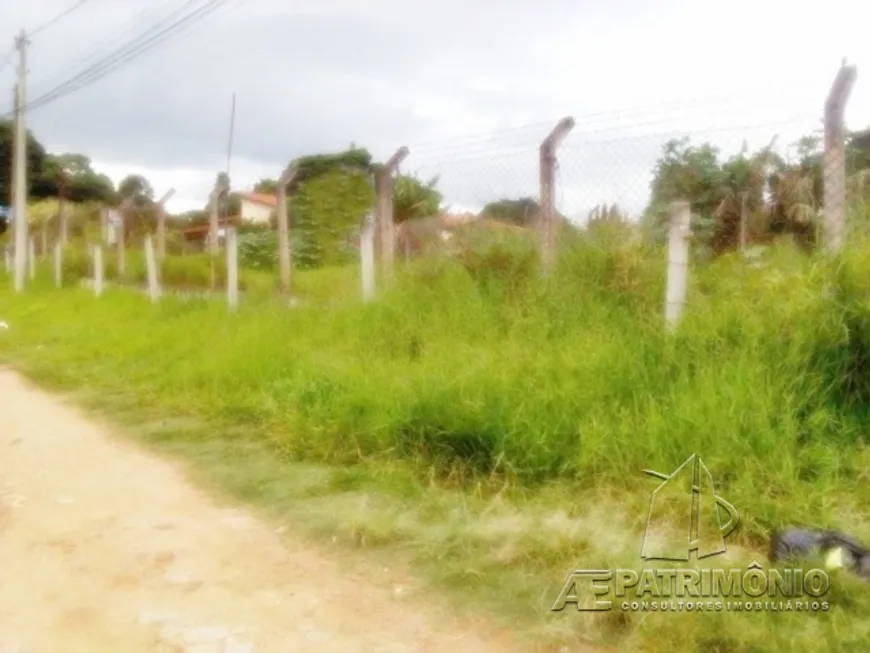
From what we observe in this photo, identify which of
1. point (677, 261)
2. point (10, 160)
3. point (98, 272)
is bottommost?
point (677, 261)

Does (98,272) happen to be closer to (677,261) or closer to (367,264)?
(367,264)

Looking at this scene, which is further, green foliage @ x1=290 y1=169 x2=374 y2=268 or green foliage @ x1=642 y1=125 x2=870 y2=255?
green foliage @ x1=290 y1=169 x2=374 y2=268

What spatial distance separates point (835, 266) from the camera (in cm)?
429


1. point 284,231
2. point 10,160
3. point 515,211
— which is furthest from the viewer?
point 10,160

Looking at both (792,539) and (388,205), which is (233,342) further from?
(792,539)

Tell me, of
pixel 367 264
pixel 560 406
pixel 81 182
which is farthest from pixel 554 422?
pixel 81 182

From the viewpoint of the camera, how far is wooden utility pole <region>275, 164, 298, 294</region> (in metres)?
8.66

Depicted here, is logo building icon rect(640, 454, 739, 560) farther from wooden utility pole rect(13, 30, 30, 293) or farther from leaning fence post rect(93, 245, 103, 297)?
wooden utility pole rect(13, 30, 30, 293)

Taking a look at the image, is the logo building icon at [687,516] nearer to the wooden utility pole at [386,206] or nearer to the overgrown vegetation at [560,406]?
the overgrown vegetation at [560,406]

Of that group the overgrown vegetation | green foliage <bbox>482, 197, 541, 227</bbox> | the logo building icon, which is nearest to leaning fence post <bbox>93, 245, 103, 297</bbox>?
the overgrown vegetation

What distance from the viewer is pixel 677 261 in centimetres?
476

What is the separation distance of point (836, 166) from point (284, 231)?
5.72 m
